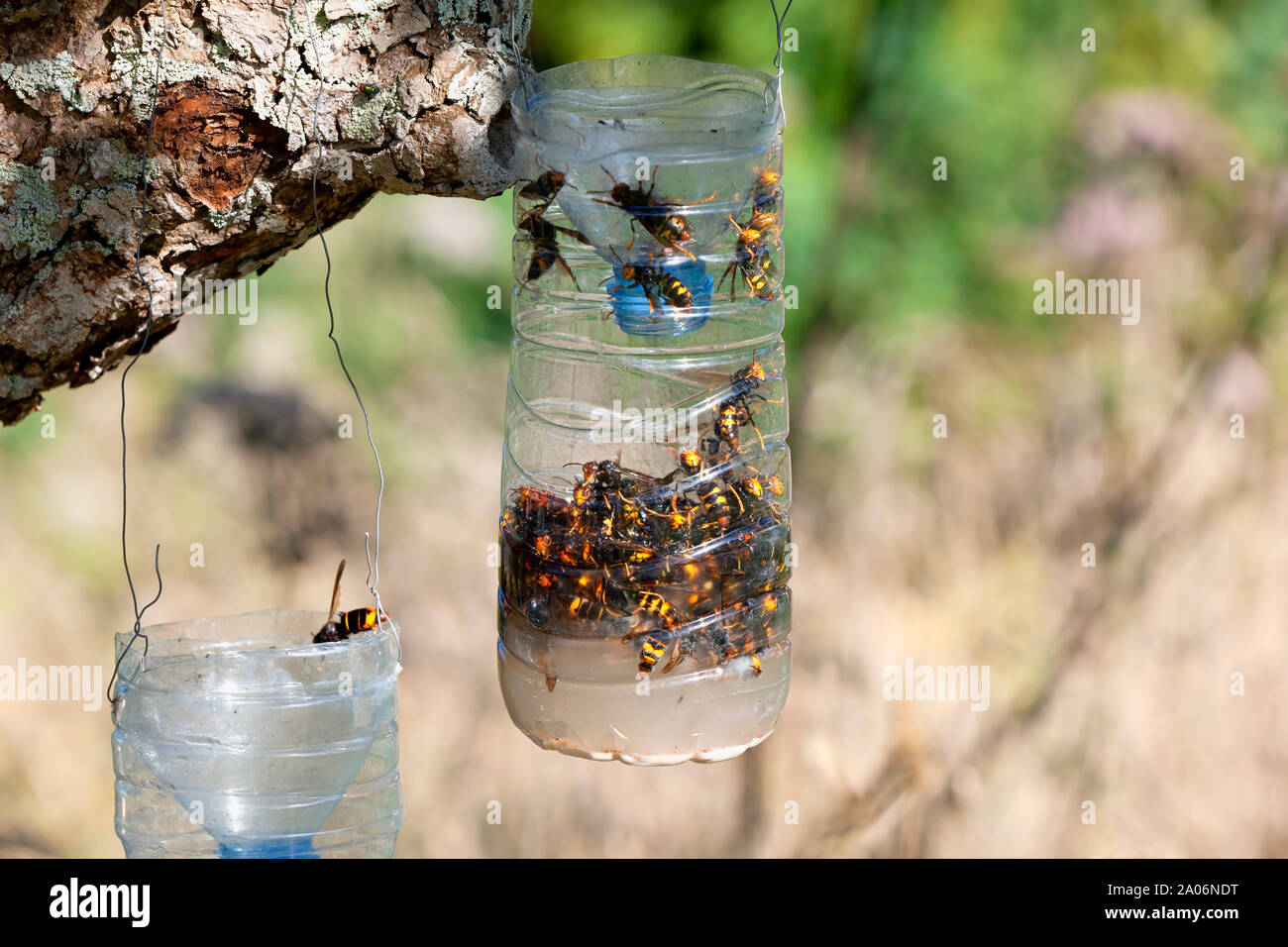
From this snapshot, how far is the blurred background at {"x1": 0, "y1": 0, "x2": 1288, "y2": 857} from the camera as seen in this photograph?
3.88 m

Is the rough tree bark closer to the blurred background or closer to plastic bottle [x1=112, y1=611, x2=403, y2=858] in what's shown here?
plastic bottle [x1=112, y1=611, x2=403, y2=858]

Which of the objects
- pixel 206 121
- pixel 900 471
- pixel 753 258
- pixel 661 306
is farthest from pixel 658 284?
pixel 900 471

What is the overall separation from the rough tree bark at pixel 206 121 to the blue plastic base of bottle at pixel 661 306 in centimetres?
27

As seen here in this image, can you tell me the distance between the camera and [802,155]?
12.7ft

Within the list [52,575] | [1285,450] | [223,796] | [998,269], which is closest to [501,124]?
[223,796]

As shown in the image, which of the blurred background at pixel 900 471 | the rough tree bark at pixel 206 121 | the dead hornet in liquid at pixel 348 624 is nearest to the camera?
the rough tree bark at pixel 206 121

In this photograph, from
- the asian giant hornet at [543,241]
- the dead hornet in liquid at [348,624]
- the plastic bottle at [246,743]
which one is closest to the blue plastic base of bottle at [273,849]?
the plastic bottle at [246,743]

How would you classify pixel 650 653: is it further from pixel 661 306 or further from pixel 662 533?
pixel 661 306

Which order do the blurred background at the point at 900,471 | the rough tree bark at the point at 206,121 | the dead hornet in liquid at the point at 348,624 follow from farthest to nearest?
the blurred background at the point at 900,471 → the dead hornet in liquid at the point at 348,624 → the rough tree bark at the point at 206,121

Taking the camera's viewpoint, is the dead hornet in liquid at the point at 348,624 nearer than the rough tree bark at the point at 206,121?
No

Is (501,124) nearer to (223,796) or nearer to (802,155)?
(223,796)

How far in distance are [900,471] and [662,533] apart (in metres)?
2.58

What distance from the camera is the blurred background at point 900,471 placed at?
3.88 metres

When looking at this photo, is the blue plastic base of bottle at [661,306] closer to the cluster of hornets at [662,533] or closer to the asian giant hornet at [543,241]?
the cluster of hornets at [662,533]
